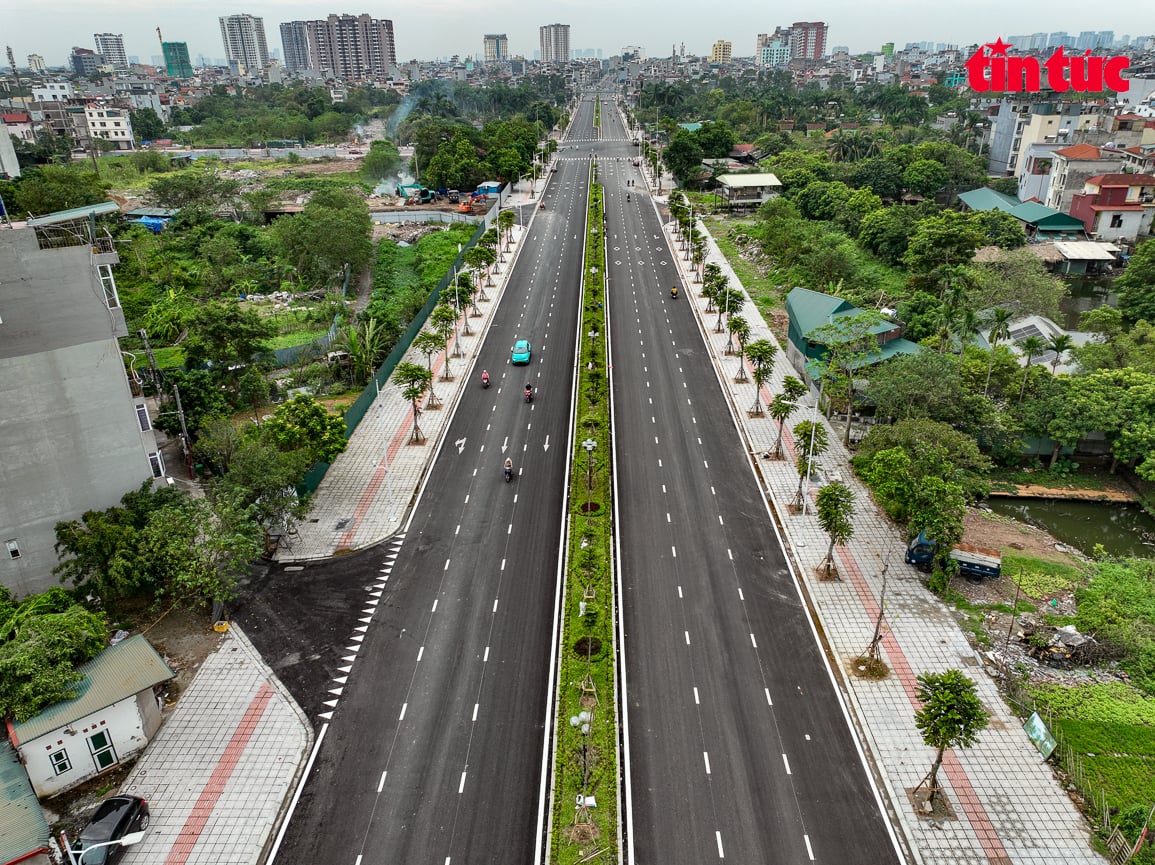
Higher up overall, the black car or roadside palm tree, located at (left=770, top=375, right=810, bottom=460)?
roadside palm tree, located at (left=770, top=375, right=810, bottom=460)

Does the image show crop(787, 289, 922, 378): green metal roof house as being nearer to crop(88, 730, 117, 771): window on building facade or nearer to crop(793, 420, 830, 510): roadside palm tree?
crop(793, 420, 830, 510): roadside palm tree

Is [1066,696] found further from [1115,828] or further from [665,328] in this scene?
[665,328]

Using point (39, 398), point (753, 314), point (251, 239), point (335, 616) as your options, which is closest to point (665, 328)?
point (753, 314)

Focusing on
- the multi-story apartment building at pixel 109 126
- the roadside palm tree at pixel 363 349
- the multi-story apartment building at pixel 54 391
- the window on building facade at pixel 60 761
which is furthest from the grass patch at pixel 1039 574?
the multi-story apartment building at pixel 109 126

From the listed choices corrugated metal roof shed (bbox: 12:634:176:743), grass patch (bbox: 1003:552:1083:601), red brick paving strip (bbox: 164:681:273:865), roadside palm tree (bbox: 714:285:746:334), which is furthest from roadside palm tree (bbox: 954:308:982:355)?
corrugated metal roof shed (bbox: 12:634:176:743)

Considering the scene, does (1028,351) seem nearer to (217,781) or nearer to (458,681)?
(458,681)

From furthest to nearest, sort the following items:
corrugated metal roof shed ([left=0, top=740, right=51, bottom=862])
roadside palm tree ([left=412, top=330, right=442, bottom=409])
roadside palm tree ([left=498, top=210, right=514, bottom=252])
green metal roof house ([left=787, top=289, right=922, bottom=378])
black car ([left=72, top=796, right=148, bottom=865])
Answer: roadside palm tree ([left=498, top=210, right=514, bottom=252]), roadside palm tree ([left=412, top=330, right=442, bottom=409]), green metal roof house ([left=787, top=289, right=922, bottom=378]), black car ([left=72, top=796, right=148, bottom=865]), corrugated metal roof shed ([left=0, top=740, right=51, bottom=862])
